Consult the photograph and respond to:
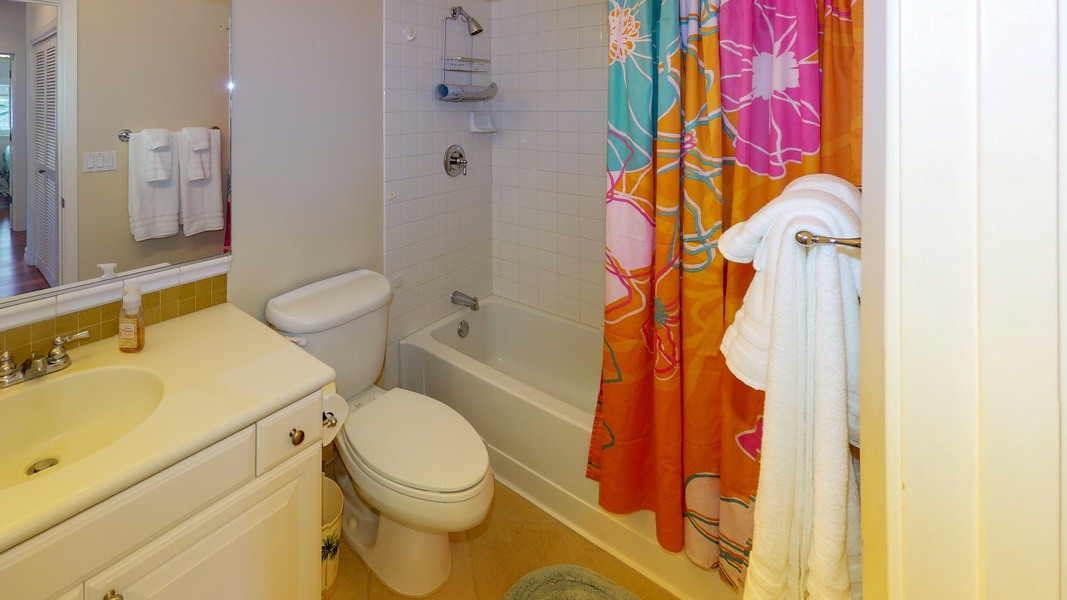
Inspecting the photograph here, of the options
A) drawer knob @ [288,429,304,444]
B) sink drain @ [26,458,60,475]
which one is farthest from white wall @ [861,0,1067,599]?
sink drain @ [26,458,60,475]

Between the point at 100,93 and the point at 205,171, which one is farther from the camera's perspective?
the point at 205,171

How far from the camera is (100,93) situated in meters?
1.24

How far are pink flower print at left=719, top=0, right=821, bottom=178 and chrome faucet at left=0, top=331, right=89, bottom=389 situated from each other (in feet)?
5.14

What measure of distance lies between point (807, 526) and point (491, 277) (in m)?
2.13

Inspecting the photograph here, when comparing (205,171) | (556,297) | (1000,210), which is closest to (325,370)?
(205,171)

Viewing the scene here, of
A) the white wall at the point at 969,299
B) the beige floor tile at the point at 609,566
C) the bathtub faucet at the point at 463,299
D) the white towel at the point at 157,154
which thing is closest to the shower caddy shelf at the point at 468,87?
the bathtub faucet at the point at 463,299

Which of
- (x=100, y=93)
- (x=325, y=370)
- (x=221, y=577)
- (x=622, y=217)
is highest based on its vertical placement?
(x=100, y=93)

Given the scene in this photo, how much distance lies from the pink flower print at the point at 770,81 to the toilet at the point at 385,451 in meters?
1.08

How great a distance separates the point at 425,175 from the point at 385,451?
3.77 ft

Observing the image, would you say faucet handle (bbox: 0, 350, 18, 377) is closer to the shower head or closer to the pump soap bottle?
the pump soap bottle

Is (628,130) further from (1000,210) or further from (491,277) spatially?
(491,277)

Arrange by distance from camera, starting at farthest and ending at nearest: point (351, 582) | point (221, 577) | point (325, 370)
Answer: point (351, 582) → point (325, 370) → point (221, 577)

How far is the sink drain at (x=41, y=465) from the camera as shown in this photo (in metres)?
1.06

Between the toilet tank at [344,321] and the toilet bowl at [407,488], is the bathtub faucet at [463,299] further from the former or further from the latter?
the toilet bowl at [407,488]
